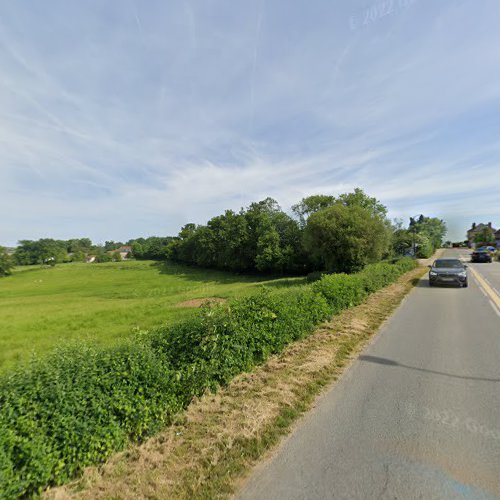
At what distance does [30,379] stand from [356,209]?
88.3ft

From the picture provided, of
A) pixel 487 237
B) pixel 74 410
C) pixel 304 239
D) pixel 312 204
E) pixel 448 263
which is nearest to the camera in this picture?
pixel 74 410

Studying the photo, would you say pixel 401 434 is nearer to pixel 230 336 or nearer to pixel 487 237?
pixel 230 336

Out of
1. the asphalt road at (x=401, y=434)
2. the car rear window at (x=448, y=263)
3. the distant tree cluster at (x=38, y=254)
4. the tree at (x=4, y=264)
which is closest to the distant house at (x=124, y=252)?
the distant tree cluster at (x=38, y=254)

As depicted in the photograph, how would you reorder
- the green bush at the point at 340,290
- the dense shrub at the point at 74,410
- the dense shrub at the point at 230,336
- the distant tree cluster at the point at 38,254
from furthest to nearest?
the distant tree cluster at the point at 38,254 < the green bush at the point at 340,290 < the dense shrub at the point at 230,336 < the dense shrub at the point at 74,410

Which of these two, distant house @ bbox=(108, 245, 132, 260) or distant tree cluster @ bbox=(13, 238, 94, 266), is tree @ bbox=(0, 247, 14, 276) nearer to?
distant tree cluster @ bbox=(13, 238, 94, 266)

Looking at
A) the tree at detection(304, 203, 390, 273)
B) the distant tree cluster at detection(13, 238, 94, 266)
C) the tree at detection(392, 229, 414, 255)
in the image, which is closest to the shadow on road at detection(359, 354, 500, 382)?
the tree at detection(304, 203, 390, 273)

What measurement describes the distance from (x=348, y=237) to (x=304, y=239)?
5895 mm

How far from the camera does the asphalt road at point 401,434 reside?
2.68 meters

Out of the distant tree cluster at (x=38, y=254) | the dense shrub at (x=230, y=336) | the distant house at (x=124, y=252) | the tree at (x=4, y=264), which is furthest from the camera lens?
the distant house at (x=124, y=252)

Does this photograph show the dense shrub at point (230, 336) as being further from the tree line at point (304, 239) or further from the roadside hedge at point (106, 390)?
the tree line at point (304, 239)

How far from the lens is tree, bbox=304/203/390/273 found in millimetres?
24578

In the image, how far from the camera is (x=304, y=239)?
2934 cm

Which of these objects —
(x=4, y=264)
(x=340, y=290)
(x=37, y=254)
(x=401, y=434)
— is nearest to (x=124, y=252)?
(x=37, y=254)

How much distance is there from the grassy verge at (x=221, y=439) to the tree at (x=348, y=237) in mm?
20314
